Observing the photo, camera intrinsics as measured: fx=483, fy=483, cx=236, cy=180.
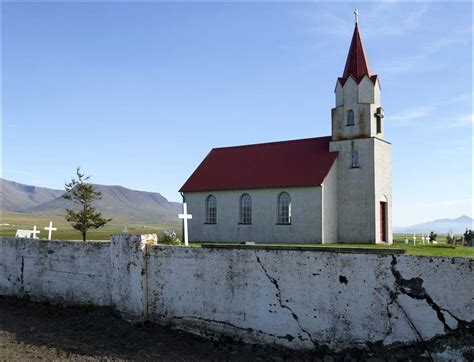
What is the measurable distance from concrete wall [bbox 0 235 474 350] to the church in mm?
18095

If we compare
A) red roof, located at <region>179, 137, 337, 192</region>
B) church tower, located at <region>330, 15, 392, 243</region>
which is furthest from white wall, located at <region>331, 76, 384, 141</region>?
red roof, located at <region>179, 137, 337, 192</region>

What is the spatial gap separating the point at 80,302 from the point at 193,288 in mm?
3729

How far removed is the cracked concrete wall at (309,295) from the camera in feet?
23.7

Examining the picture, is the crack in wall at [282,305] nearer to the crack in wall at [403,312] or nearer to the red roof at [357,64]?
the crack in wall at [403,312]

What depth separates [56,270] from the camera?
41.3 ft

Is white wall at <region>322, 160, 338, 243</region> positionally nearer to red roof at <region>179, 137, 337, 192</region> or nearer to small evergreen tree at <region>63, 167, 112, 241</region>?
red roof at <region>179, 137, 337, 192</region>

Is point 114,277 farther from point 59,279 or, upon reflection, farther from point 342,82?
point 342,82

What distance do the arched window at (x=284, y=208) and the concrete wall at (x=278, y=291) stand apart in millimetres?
18255

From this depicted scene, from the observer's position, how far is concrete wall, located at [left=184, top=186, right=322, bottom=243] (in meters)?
28.0

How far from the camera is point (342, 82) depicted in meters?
30.5

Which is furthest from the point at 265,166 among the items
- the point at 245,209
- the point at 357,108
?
the point at 357,108

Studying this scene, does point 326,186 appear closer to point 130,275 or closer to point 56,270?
point 56,270

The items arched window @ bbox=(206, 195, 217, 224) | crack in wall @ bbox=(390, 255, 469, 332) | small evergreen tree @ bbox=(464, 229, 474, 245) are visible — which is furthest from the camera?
small evergreen tree @ bbox=(464, 229, 474, 245)

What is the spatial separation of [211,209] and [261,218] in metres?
4.23
